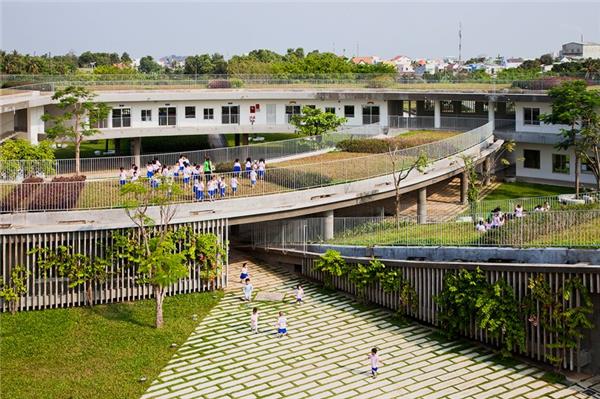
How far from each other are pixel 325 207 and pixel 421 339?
8624 millimetres

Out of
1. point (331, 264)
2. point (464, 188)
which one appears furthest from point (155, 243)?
point (464, 188)

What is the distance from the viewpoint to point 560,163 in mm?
42750

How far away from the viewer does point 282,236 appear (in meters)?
28.0

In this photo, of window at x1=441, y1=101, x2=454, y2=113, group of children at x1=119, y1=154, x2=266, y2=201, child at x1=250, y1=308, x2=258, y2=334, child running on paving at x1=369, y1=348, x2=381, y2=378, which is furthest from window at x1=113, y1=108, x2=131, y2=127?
child running on paving at x1=369, y1=348, x2=381, y2=378

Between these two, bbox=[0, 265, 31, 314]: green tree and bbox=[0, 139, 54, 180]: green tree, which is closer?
bbox=[0, 265, 31, 314]: green tree

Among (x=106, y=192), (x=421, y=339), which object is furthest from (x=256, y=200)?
(x=421, y=339)

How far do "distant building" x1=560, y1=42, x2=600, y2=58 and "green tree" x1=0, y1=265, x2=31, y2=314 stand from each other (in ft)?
460

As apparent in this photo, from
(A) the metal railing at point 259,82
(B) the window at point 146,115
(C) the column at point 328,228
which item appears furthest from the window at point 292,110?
(C) the column at point 328,228

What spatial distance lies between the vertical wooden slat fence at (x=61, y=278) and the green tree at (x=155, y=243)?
1.50ft

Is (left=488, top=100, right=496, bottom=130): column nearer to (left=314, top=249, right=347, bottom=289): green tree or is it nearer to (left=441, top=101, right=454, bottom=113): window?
(left=441, top=101, right=454, bottom=113): window

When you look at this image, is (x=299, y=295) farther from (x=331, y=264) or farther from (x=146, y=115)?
(x=146, y=115)

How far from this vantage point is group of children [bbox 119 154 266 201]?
26.0 m

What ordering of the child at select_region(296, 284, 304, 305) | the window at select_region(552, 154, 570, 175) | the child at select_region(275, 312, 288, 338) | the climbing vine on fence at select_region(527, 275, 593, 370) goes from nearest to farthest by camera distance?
1. the climbing vine on fence at select_region(527, 275, 593, 370)
2. the child at select_region(275, 312, 288, 338)
3. the child at select_region(296, 284, 304, 305)
4. the window at select_region(552, 154, 570, 175)

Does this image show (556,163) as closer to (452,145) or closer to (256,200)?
(452,145)
